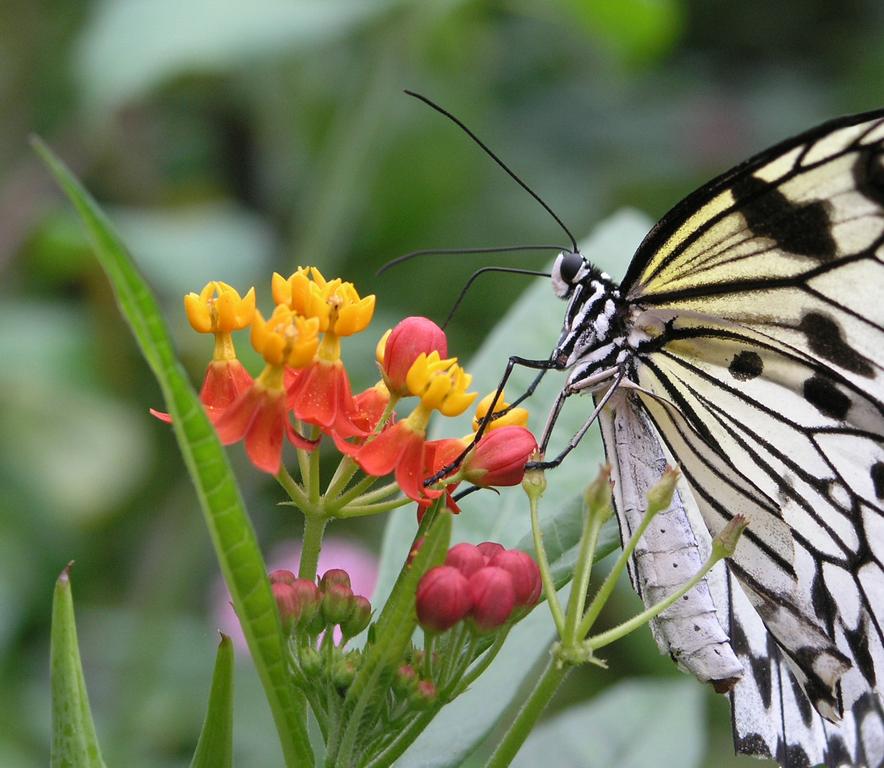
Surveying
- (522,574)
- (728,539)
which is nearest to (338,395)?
(522,574)

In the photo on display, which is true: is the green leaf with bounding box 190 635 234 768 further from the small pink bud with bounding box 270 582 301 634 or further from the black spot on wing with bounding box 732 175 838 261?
the black spot on wing with bounding box 732 175 838 261

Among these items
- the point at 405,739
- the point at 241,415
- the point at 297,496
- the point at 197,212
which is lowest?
the point at 405,739

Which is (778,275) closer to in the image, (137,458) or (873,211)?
(873,211)

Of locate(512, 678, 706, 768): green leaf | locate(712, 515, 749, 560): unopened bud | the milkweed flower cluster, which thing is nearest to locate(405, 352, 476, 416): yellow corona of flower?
the milkweed flower cluster

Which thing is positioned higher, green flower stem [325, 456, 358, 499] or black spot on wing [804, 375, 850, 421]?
black spot on wing [804, 375, 850, 421]

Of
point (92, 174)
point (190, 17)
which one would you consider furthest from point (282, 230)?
point (190, 17)

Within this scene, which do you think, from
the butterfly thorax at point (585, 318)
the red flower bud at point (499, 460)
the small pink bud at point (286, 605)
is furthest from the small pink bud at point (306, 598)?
the butterfly thorax at point (585, 318)

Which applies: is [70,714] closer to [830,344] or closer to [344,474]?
[344,474]
